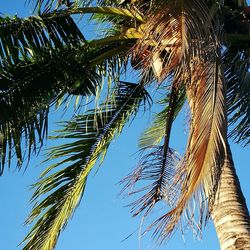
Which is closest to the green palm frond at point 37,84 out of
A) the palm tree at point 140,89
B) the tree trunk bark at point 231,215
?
the palm tree at point 140,89

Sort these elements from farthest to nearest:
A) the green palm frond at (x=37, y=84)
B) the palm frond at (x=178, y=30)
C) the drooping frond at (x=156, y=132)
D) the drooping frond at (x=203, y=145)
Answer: the drooping frond at (x=156, y=132) → the green palm frond at (x=37, y=84) → the palm frond at (x=178, y=30) → the drooping frond at (x=203, y=145)

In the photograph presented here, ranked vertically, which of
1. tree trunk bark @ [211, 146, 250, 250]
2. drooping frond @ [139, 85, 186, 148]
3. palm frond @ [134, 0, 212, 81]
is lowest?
tree trunk bark @ [211, 146, 250, 250]

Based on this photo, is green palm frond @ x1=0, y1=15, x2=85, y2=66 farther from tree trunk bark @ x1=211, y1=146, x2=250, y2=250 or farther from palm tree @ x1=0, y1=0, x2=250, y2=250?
tree trunk bark @ x1=211, y1=146, x2=250, y2=250

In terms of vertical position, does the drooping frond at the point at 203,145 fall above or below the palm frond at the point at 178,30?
below

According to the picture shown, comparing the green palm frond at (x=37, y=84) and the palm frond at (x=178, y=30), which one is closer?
the palm frond at (x=178, y=30)

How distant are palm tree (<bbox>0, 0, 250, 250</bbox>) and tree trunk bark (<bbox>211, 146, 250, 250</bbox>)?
10 mm

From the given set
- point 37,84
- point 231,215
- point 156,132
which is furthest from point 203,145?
point 156,132

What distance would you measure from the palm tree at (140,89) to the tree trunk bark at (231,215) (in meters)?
0.01

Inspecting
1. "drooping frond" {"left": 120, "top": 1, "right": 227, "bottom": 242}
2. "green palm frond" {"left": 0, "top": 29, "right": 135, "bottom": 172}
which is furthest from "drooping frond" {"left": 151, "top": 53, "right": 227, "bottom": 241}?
"green palm frond" {"left": 0, "top": 29, "right": 135, "bottom": 172}

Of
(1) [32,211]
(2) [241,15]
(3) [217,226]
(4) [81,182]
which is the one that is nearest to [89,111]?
(4) [81,182]

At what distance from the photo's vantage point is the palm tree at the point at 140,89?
17.1ft

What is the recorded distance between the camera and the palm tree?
5207 millimetres

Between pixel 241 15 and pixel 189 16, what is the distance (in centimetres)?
138

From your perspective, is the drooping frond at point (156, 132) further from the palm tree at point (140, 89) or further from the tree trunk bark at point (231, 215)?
the tree trunk bark at point (231, 215)
